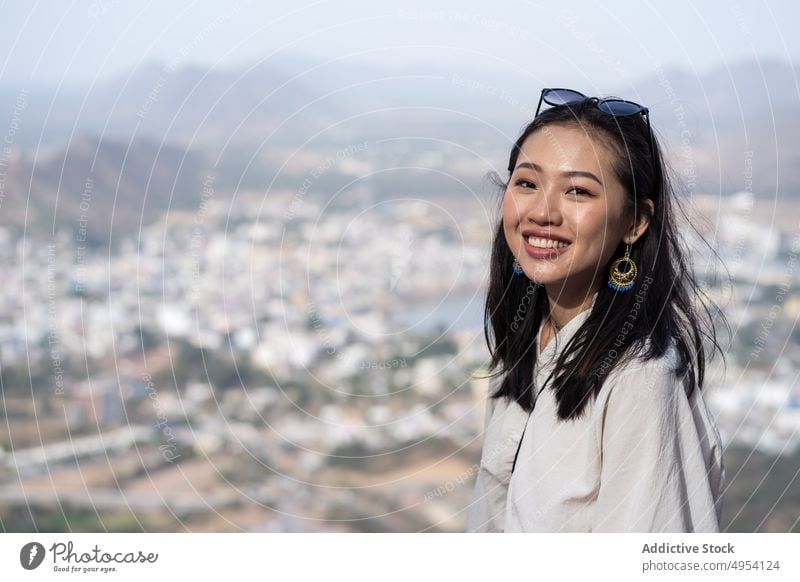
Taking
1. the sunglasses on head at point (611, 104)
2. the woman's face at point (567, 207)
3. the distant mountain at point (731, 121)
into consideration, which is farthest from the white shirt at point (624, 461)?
the distant mountain at point (731, 121)

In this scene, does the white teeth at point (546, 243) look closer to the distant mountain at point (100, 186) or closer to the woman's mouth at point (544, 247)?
the woman's mouth at point (544, 247)

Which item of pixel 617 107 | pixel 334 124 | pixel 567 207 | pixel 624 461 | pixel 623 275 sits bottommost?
pixel 624 461

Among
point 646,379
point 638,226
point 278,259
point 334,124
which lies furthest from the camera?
point 278,259

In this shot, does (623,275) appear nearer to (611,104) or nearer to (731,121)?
(611,104)

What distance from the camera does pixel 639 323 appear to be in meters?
1.20

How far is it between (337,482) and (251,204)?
1.94 meters

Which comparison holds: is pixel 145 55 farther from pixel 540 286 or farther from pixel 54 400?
pixel 54 400

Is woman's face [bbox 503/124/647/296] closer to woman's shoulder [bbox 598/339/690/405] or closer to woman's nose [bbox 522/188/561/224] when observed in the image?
woman's nose [bbox 522/188/561/224]

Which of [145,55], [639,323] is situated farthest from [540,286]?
[145,55]


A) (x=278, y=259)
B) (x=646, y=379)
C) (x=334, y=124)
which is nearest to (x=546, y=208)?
(x=646, y=379)

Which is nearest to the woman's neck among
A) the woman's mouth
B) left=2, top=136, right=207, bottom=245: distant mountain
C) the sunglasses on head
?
the woman's mouth

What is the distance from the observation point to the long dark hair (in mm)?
1185

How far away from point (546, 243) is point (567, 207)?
65 mm

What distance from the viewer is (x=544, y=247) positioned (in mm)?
1277
